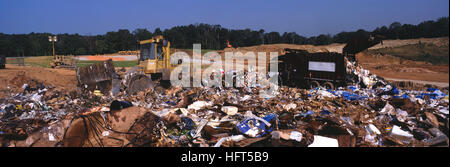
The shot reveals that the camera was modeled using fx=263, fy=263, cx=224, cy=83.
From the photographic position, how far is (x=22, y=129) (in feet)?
16.9

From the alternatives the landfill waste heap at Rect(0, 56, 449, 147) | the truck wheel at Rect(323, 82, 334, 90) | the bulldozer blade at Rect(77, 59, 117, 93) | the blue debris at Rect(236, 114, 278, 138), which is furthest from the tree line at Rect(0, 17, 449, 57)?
the blue debris at Rect(236, 114, 278, 138)

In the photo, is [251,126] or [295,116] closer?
[251,126]

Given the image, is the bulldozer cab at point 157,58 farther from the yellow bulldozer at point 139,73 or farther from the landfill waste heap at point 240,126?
the landfill waste heap at point 240,126

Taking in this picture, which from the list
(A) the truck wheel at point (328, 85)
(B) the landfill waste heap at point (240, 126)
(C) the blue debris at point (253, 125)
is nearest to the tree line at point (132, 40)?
(A) the truck wheel at point (328, 85)

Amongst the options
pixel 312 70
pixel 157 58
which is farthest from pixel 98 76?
pixel 312 70

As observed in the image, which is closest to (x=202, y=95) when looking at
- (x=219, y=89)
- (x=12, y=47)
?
(x=219, y=89)

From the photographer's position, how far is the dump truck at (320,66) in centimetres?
966

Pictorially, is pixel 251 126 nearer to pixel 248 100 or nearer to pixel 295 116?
pixel 295 116

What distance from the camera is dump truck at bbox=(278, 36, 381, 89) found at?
9664 mm

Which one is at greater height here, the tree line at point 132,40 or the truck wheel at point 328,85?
the tree line at point 132,40

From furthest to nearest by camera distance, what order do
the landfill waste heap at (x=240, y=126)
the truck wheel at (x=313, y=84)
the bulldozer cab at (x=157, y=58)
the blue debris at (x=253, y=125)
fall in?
1. the truck wheel at (x=313, y=84)
2. the bulldozer cab at (x=157, y=58)
3. the blue debris at (x=253, y=125)
4. the landfill waste heap at (x=240, y=126)

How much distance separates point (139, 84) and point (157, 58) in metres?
1.19

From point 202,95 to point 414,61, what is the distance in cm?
2061

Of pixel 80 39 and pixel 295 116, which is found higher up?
pixel 80 39
